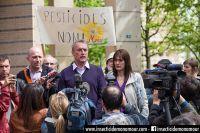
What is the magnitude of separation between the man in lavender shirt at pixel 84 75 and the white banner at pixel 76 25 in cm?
280

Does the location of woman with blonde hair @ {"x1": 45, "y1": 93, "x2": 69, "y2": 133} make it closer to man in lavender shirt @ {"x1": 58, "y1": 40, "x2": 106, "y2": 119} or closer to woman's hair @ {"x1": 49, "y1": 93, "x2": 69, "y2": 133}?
woman's hair @ {"x1": 49, "y1": 93, "x2": 69, "y2": 133}

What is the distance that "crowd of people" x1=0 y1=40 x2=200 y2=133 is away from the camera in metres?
5.21

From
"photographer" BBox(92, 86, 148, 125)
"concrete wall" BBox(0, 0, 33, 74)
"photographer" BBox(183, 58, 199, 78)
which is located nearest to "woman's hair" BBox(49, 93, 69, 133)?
"photographer" BBox(92, 86, 148, 125)

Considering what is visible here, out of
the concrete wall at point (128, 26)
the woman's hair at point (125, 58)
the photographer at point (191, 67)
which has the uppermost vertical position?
the concrete wall at point (128, 26)

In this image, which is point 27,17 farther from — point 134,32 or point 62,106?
point 62,106

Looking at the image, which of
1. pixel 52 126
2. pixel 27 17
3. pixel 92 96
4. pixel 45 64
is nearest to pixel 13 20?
pixel 27 17

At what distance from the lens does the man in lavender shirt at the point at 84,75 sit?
22.1ft

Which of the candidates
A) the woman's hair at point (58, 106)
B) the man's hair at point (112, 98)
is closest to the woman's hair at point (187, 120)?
the man's hair at point (112, 98)

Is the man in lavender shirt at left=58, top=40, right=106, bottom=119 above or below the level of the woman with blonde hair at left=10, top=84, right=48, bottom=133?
above

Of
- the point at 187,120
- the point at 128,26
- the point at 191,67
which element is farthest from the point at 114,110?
the point at 128,26

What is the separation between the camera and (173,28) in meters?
25.1

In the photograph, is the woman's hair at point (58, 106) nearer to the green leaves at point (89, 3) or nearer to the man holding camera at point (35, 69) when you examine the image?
the man holding camera at point (35, 69)

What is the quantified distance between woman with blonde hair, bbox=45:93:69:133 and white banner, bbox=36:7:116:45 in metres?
4.13

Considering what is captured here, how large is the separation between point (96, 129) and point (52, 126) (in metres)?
1.70
